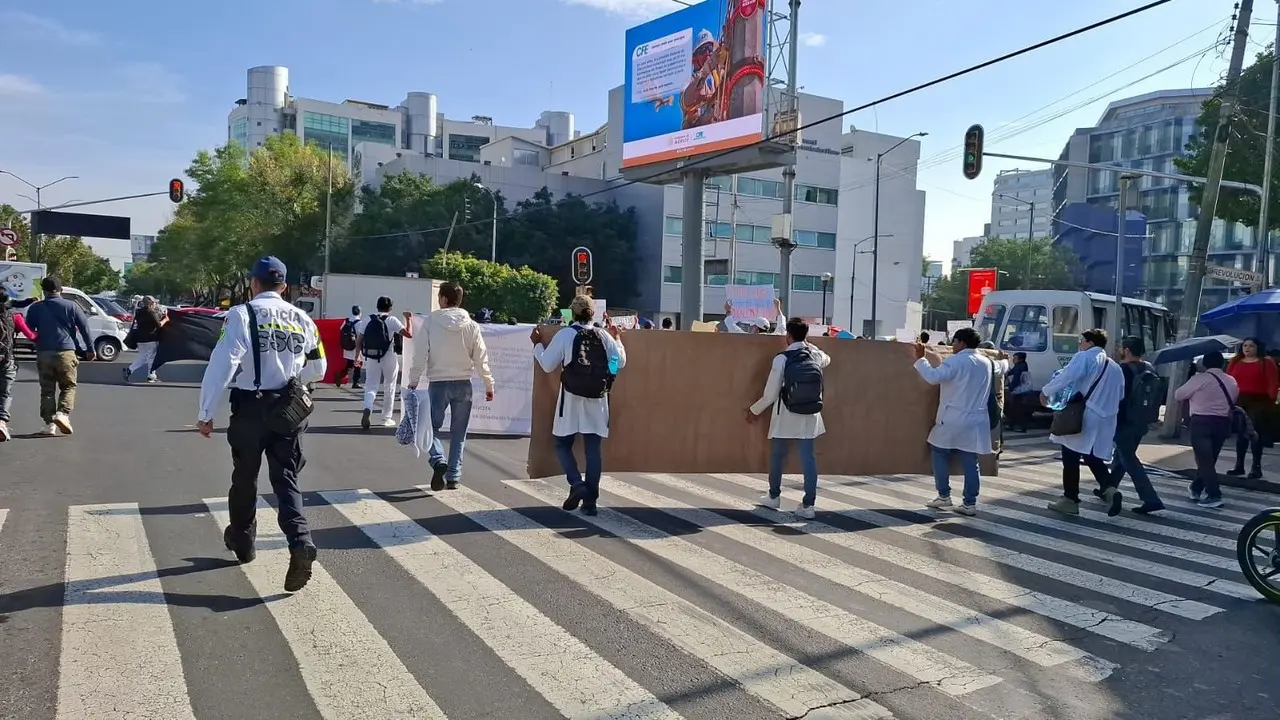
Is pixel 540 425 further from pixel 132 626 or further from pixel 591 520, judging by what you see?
pixel 132 626

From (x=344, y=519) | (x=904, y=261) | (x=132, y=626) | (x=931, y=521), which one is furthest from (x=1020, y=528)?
(x=904, y=261)

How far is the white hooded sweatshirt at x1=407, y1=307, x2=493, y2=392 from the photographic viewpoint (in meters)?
8.08

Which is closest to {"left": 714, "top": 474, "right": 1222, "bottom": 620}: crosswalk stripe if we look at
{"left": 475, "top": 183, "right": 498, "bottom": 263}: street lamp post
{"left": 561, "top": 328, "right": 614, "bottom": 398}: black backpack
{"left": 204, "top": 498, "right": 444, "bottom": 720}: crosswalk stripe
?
{"left": 561, "top": 328, "right": 614, "bottom": 398}: black backpack

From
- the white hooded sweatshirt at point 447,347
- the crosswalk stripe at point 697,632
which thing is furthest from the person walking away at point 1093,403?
the white hooded sweatshirt at point 447,347

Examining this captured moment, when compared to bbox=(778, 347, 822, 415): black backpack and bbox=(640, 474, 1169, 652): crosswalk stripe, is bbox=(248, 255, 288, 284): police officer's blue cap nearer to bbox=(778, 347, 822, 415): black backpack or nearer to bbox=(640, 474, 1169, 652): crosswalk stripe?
bbox=(640, 474, 1169, 652): crosswalk stripe

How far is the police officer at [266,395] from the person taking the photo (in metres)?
5.18

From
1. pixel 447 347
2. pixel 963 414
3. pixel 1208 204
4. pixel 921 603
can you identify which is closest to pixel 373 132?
pixel 1208 204

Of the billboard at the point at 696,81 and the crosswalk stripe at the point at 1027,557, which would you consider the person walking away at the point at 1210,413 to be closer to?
the crosswalk stripe at the point at 1027,557

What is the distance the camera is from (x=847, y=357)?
31.1 feet

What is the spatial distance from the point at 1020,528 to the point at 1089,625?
282cm

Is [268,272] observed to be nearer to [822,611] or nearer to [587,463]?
[587,463]

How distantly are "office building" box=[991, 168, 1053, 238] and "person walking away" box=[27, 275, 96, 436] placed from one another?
164627 millimetres

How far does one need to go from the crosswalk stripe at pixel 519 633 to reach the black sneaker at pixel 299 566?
693mm

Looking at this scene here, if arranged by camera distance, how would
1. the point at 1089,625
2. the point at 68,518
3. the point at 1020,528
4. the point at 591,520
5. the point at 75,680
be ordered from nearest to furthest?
the point at 75,680 < the point at 1089,625 < the point at 68,518 < the point at 591,520 < the point at 1020,528
